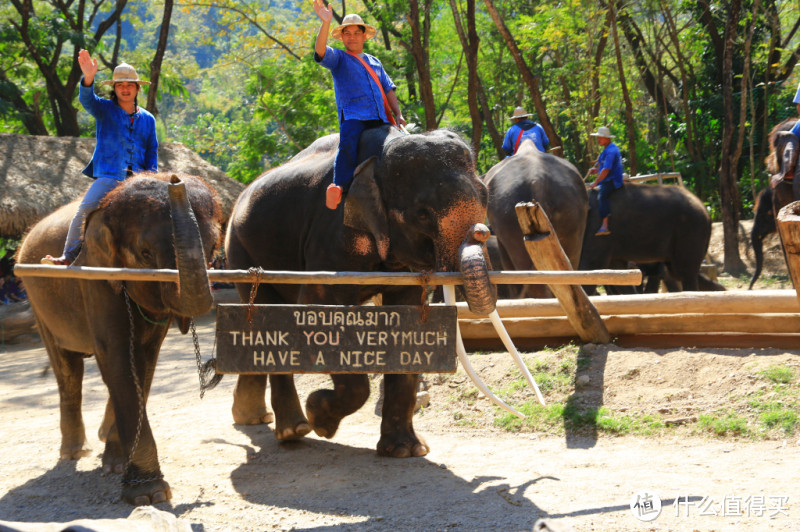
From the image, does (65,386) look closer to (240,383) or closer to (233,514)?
(240,383)

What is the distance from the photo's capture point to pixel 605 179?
471 inches

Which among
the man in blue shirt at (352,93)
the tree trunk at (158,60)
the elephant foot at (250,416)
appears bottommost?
the elephant foot at (250,416)

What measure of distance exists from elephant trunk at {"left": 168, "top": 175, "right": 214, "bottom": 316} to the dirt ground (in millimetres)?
1182

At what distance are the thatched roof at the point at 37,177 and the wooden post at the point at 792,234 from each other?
11.4 meters

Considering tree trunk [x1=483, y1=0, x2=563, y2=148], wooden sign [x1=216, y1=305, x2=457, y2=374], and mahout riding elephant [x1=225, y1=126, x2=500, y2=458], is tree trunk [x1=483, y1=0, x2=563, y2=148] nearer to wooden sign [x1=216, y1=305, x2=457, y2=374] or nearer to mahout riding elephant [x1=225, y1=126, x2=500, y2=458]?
mahout riding elephant [x1=225, y1=126, x2=500, y2=458]

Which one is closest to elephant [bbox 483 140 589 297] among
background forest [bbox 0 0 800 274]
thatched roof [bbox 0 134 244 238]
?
background forest [bbox 0 0 800 274]

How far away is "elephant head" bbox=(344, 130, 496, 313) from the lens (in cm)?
482

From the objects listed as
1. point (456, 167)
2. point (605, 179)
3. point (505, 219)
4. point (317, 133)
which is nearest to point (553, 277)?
point (456, 167)

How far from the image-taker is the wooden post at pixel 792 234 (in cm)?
508

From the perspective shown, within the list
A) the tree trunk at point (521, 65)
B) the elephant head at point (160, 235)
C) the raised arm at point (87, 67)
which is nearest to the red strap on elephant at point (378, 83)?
the elephant head at point (160, 235)

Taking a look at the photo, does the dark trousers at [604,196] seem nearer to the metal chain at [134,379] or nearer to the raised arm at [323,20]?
the raised arm at [323,20]

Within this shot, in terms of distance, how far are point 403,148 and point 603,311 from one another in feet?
9.77

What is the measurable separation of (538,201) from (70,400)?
515 cm

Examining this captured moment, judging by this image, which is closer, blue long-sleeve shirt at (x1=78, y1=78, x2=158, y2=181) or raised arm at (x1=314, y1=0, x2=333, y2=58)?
raised arm at (x1=314, y1=0, x2=333, y2=58)
